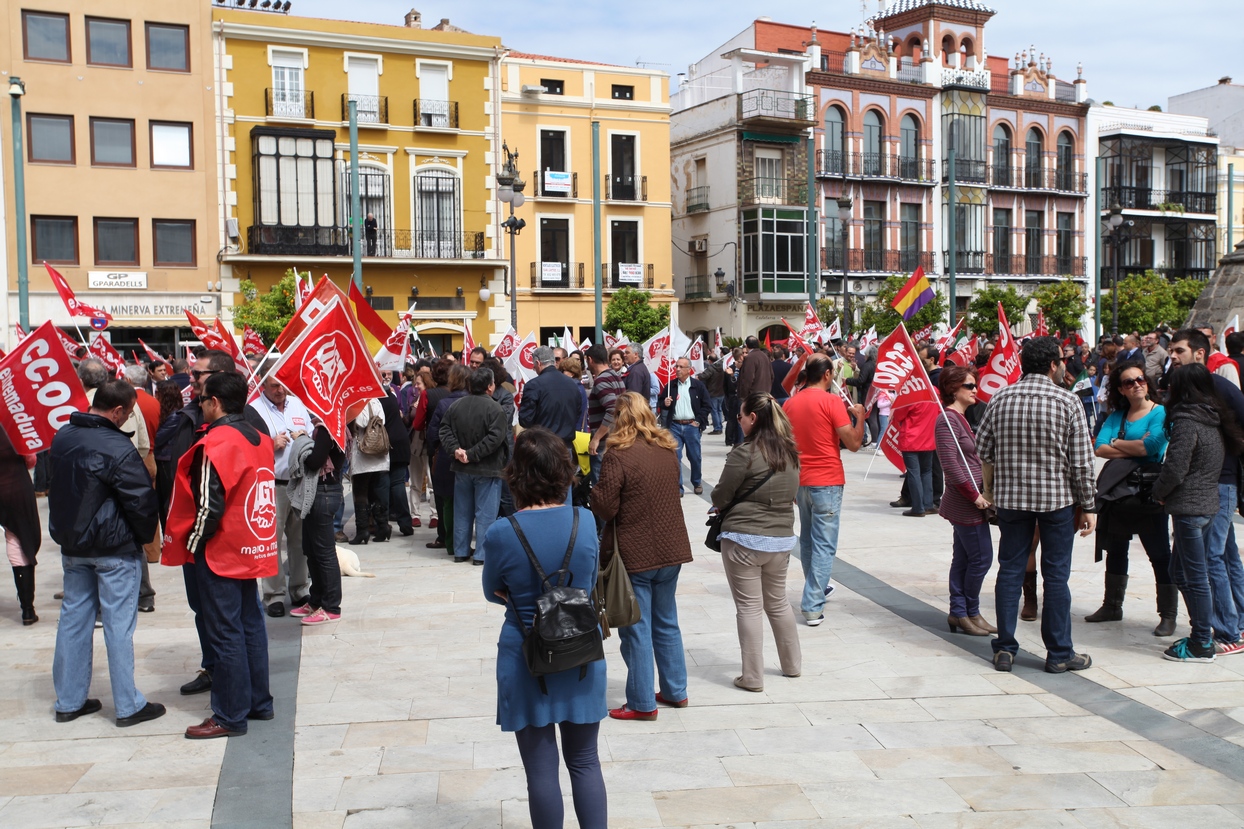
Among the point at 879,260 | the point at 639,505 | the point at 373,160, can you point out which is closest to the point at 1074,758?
the point at 639,505

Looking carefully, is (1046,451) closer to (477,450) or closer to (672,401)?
(477,450)

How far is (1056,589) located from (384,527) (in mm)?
6927

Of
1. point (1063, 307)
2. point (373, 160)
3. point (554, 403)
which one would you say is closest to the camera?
point (554, 403)

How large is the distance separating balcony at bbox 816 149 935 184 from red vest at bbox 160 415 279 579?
40.5 m

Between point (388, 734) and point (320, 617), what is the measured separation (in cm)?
257

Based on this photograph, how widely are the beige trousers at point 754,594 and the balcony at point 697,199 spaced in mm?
39224

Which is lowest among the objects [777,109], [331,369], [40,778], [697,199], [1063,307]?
[40,778]

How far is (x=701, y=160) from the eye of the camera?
4497cm

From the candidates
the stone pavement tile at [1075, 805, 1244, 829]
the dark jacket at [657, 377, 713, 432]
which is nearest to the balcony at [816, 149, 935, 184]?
the dark jacket at [657, 377, 713, 432]

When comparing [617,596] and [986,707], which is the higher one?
[617,596]

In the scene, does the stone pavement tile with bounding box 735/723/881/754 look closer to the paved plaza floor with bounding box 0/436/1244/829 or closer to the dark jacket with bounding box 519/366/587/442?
the paved plaza floor with bounding box 0/436/1244/829

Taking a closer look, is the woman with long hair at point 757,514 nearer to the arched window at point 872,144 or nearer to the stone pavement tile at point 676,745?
the stone pavement tile at point 676,745

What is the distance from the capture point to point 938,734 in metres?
5.75

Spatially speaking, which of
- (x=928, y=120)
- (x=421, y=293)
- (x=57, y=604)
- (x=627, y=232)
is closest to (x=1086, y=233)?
(x=928, y=120)
